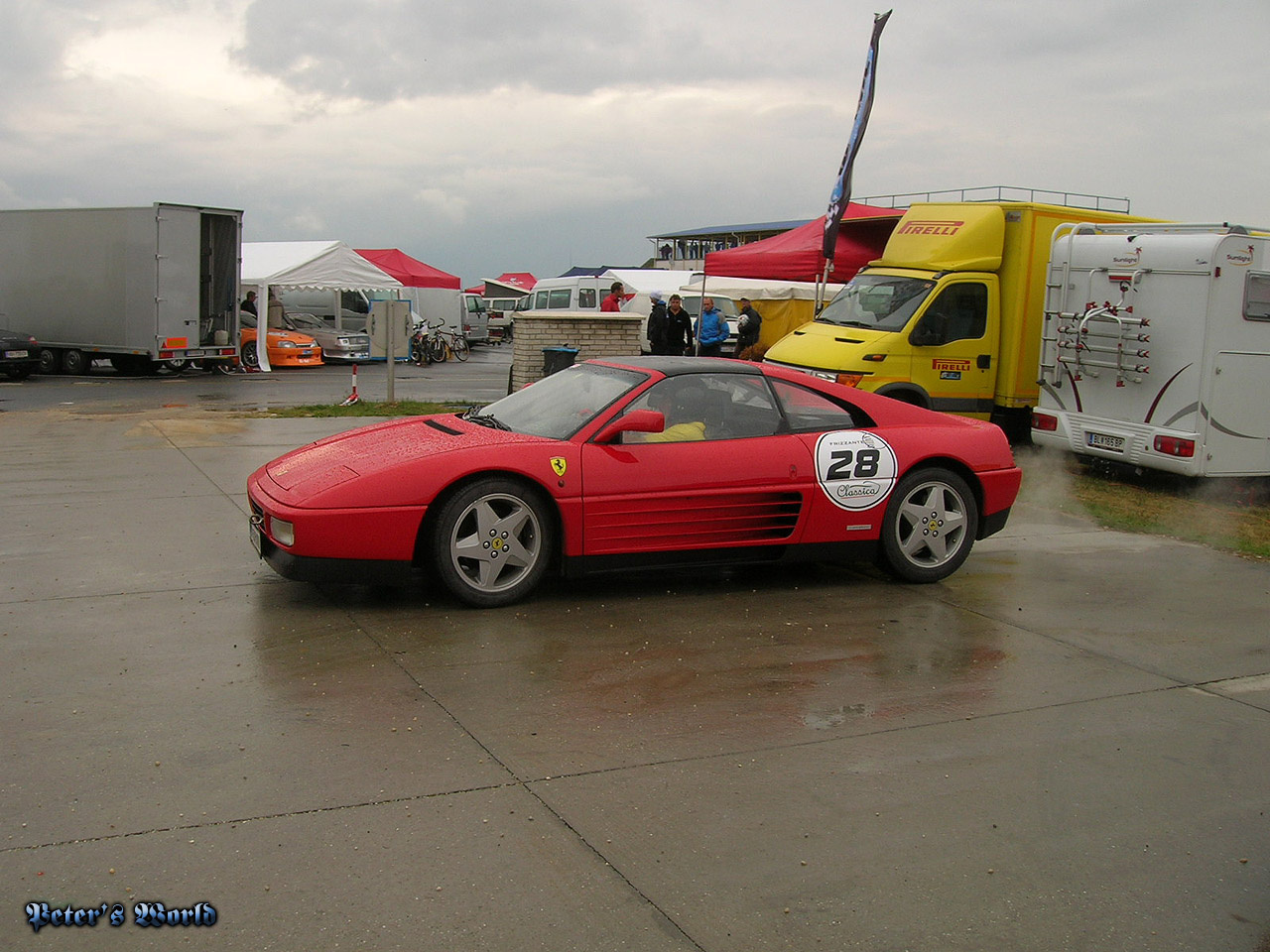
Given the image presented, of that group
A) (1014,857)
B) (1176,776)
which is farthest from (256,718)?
(1176,776)

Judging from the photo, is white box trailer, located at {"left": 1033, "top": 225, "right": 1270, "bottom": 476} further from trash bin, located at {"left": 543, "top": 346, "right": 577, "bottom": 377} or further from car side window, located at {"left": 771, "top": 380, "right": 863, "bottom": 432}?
trash bin, located at {"left": 543, "top": 346, "right": 577, "bottom": 377}

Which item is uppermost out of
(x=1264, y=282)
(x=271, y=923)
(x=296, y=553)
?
(x=1264, y=282)

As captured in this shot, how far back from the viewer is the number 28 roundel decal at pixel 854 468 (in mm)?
6738

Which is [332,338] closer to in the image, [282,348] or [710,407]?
[282,348]

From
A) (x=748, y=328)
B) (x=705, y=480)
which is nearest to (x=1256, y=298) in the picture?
(x=705, y=480)

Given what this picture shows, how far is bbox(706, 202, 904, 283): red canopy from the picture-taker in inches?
701

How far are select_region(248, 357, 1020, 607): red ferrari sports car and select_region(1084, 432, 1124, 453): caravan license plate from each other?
188 inches

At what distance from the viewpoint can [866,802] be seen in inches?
157

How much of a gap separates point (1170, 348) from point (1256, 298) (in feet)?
2.75

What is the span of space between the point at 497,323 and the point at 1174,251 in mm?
42655

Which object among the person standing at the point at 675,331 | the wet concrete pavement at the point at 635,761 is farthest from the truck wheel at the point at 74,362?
the wet concrete pavement at the point at 635,761

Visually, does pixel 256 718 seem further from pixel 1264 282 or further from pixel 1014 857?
pixel 1264 282

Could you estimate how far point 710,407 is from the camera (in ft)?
22.1

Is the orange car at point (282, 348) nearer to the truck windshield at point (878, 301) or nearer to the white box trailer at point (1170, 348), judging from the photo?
the truck windshield at point (878, 301)
